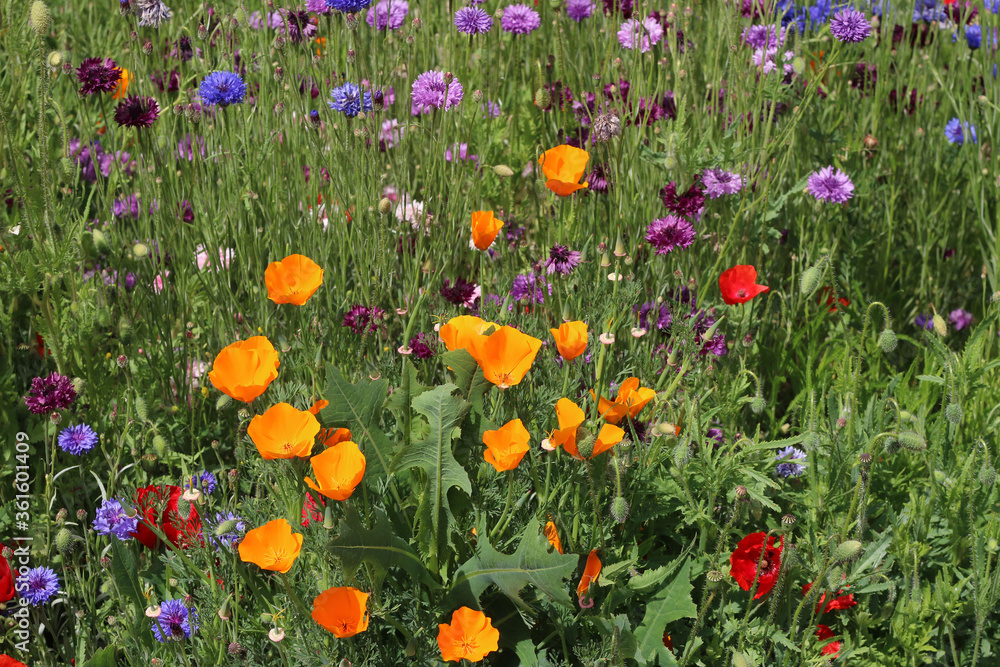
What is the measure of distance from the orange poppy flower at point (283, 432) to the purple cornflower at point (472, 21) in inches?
51.5

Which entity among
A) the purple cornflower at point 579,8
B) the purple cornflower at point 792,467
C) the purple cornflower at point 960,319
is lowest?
the purple cornflower at point 960,319

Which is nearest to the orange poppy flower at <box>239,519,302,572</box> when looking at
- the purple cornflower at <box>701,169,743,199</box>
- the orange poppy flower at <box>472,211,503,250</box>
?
the orange poppy flower at <box>472,211,503,250</box>

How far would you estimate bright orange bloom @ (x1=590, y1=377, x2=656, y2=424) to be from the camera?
4.94 feet

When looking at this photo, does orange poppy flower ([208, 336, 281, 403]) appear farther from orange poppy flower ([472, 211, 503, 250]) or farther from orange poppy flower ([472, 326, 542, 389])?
orange poppy flower ([472, 211, 503, 250])

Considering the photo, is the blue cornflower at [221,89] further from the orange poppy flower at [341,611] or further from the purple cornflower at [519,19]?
the orange poppy flower at [341,611]

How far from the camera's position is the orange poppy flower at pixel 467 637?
1.33 m

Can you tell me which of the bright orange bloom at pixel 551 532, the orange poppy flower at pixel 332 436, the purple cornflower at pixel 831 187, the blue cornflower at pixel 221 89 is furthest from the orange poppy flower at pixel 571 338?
the purple cornflower at pixel 831 187

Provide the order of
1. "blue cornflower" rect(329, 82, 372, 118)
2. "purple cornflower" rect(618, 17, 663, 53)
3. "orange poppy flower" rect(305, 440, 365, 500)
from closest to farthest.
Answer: "orange poppy flower" rect(305, 440, 365, 500) → "blue cornflower" rect(329, 82, 372, 118) → "purple cornflower" rect(618, 17, 663, 53)

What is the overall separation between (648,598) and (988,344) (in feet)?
4.21

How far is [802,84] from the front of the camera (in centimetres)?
274

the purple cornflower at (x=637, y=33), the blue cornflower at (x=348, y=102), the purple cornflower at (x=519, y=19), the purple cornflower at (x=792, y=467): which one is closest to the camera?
the purple cornflower at (x=792, y=467)

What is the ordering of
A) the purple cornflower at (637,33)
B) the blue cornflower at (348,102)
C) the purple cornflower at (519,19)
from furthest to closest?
the purple cornflower at (637,33), the purple cornflower at (519,19), the blue cornflower at (348,102)

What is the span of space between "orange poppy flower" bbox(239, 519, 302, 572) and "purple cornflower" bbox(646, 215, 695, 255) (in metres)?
1.14

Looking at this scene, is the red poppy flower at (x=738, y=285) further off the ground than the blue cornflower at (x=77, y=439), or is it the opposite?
the red poppy flower at (x=738, y=285)
